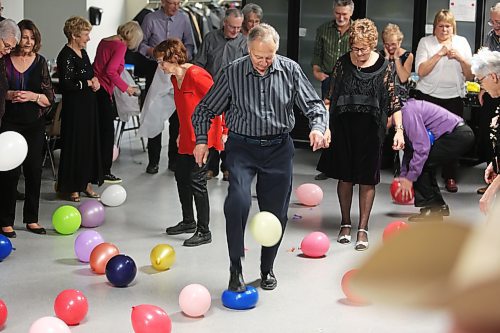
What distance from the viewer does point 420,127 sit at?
19.1 feet

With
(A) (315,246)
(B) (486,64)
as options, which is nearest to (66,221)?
(A) (315,246)

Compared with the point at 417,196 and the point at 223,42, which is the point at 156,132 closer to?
the point at 223,42

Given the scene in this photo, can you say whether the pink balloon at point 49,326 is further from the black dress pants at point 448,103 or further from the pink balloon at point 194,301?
the black dress pants at point 448,103

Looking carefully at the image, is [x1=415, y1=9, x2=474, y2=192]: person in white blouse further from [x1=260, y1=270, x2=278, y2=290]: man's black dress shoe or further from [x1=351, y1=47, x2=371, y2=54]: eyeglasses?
[x1=260, y1=270, x2=278, y2=290]: man's black dress shoe

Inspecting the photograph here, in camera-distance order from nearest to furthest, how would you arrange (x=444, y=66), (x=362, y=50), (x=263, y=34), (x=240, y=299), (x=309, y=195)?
(x=263, y=34), (x=240, y=299), (x=362, y=50), (x=309, y=195), (x=444, y=66)

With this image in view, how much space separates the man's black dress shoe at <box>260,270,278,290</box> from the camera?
473 cm

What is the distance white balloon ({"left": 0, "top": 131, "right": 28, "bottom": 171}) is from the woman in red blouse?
41.4 inches

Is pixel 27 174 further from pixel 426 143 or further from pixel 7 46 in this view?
pixel 426 143

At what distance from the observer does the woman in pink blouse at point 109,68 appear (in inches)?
284

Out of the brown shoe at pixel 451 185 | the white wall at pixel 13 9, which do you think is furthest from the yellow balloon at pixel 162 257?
the white wall at pixel 13 9

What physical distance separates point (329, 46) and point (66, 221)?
3.20 metres

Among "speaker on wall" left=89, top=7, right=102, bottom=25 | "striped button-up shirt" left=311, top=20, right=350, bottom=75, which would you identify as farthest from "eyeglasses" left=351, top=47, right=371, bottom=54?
"speaker on wall" left=89, top=7, right=102, bottom=25

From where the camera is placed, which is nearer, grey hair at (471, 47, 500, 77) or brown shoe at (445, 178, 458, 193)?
grey hair at (471, 47, 500, 77)

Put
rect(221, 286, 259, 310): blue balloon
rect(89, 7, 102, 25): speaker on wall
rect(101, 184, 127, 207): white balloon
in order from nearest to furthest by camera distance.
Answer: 1. rect(221, 286, 259, 310): blue balloon
2. rect(101, 184, 127, 207): white balloon
3. rect(89, 7, 102, 25): speaker on wall
